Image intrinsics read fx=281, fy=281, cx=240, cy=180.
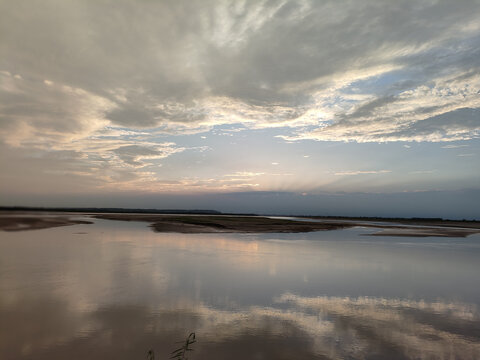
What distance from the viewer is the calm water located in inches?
260

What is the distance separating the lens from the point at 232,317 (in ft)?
28.2

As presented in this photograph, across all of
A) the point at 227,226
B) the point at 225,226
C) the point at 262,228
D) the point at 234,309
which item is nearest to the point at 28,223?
the point at 225,226

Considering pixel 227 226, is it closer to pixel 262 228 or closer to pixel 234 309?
pixel 262 228

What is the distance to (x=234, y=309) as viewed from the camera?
367 inches

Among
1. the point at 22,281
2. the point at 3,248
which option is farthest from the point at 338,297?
the point at 3,248

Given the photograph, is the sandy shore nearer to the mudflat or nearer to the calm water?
the mudflat

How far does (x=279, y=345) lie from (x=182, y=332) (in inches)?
98.7

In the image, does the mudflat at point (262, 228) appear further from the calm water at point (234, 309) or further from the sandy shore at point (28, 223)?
the calm water at point (234, 309)

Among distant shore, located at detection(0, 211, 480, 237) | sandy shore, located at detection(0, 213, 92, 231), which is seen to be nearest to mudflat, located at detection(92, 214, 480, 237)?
distant shore, located at detection(0, 211, 480, 237)

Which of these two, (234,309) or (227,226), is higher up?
(227,226)

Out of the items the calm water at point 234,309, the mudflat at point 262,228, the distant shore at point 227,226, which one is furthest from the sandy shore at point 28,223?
the calm water at point 234,309

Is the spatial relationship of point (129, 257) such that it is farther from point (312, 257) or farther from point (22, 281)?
point (312, 257)

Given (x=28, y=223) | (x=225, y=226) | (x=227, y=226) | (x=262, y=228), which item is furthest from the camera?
(x=227, y=226)

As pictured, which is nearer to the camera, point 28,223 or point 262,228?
point 28,223
